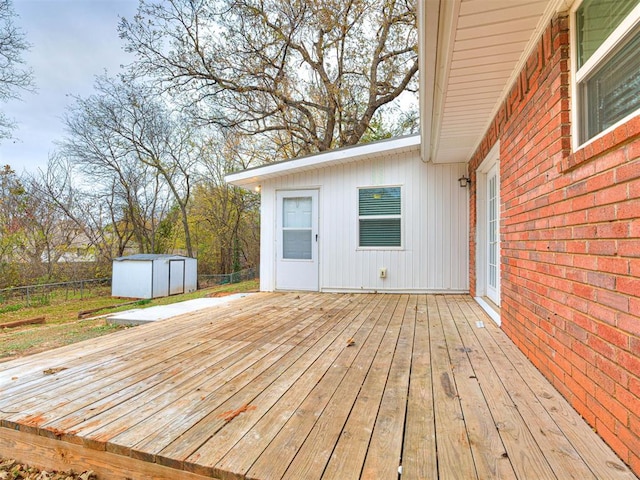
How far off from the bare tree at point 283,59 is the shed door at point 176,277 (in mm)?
5180

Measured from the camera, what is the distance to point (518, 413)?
151 centimetres

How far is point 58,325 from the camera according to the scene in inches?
212

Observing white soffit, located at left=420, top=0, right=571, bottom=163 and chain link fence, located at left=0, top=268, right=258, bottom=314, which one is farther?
chain link fence, located at left=0, top=268, right=258, bottom=314

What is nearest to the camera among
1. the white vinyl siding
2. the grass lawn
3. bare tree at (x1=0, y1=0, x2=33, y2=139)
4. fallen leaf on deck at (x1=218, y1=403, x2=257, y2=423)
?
fallen leaf on deck at (x1=218, y1=403, x2=257, y2=423)

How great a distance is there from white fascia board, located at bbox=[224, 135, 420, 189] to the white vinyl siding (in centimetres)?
20

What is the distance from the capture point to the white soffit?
73.9 inches

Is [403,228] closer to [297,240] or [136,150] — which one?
[297,240]

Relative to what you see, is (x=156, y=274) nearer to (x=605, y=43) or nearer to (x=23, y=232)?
(x=23, y=232)

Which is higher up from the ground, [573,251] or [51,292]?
[573,251]

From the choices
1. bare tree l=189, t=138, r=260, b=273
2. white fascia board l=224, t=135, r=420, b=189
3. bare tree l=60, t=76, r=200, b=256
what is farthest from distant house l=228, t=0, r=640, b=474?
bare tree l=60, t=76, r=200, b=256

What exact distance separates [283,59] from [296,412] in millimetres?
9972

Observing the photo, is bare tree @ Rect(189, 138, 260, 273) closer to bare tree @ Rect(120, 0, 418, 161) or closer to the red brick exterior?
bare tree @ Rect(120, 0, 418, 161)

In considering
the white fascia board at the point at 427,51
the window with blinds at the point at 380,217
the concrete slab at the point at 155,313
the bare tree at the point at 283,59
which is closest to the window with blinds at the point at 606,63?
the white fascia board at the point at 427,51

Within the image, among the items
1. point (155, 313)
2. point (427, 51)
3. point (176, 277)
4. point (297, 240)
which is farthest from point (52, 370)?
point (176, 277)
